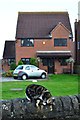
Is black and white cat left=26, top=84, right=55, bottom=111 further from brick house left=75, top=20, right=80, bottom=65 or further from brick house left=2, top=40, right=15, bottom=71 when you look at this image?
brick house left=2, top=40, right=15, bottom=71

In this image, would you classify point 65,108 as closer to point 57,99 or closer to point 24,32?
point 57,99

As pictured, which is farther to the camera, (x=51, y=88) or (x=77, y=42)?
(x=77, y=42)

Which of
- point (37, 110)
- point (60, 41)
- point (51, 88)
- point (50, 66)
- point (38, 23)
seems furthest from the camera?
point (38, 23)

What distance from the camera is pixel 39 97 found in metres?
4.54

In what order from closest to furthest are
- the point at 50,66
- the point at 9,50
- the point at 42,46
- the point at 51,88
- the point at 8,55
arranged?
1. the point at 51,88
2. the point at 50,66
3. the point at 42,46
4. the point at 8,55
5. the point at 9,50

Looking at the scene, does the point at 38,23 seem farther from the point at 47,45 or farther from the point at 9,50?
the point at 9,50

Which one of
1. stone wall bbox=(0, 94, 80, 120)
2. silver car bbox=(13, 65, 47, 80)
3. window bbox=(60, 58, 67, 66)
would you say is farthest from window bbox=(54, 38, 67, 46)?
stone wall bbox=(0, 94, 80, 120)

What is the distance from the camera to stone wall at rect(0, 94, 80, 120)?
4.43 metres

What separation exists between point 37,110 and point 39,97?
203 mm

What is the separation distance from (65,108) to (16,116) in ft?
2.45

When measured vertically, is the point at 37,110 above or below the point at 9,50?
below

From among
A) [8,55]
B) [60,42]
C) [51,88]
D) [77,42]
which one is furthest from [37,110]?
[8,55]

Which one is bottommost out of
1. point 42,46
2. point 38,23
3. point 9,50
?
point 9,50

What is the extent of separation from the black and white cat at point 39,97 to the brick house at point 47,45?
28244 mm
